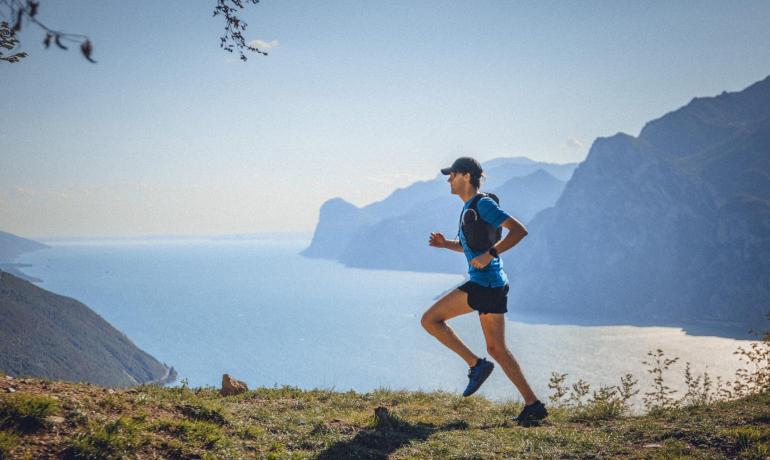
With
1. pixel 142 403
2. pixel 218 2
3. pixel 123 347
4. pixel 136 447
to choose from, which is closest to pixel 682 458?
pixel 136 447

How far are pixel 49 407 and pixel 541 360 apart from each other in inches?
7561

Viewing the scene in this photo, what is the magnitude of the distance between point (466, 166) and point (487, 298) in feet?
6.47

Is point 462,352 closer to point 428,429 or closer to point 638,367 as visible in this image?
point 428,429

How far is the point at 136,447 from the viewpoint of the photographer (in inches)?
178

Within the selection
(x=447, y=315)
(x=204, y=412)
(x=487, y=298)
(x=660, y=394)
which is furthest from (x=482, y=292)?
(x=660, y=394)

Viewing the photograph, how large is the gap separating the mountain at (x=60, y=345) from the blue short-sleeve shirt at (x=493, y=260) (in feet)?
576

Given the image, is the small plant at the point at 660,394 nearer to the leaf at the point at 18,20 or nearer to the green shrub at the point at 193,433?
the green shrub at the point at 193,433

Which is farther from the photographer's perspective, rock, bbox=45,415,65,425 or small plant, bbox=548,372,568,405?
small plant, bbox=548,372,568,405

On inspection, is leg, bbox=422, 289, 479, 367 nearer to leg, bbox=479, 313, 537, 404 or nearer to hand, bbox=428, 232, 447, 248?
leg, bbox=479, 313, 537, 404

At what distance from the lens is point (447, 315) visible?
23.1 ft

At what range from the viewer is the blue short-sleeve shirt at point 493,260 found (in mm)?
6457

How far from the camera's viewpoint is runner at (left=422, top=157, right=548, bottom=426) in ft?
21.2

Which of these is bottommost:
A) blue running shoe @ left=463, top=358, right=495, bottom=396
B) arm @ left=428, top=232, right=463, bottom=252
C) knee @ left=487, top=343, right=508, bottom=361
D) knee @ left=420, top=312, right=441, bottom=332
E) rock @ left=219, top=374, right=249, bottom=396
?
rock @ left=219, top=374, right=249, bottom=396

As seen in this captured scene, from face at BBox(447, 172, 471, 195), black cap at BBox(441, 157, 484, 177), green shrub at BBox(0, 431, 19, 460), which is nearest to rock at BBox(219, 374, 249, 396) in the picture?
green shrub at BBox(0, 431, 19, 460)
